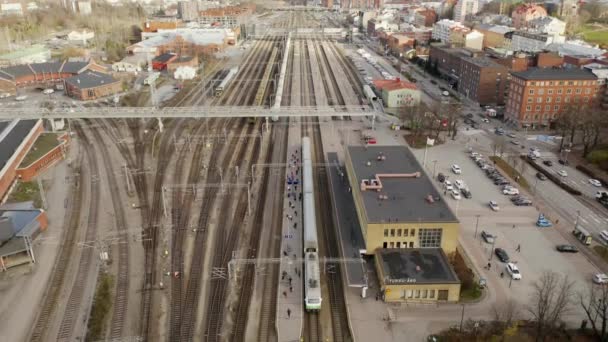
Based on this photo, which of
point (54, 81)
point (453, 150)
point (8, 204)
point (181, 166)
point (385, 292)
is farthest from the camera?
point (54, 81)

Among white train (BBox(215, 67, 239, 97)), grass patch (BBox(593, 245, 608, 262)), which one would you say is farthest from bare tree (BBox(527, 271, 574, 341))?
white train (BBox(215, 67, 239, 97))

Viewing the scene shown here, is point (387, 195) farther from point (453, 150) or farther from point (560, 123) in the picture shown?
point (560, 123)

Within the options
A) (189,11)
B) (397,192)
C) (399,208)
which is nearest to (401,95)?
(397,192)

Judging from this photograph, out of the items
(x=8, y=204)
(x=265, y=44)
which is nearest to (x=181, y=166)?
(x=8, y=204)

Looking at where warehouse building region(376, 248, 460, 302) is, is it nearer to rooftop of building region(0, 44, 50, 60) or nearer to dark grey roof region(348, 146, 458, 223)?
dark grey roof region(348, 146, 458, 223)

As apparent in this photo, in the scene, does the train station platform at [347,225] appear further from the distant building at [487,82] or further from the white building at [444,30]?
the white building at [444,30]

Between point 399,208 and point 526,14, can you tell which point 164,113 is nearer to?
point 399,208
